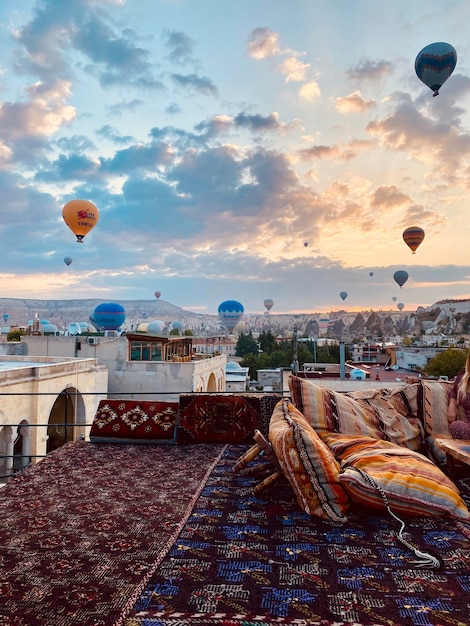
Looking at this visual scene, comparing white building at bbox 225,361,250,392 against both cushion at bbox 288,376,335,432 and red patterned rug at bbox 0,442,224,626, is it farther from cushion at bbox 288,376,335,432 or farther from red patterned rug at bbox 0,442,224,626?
red patterned rug at bbox 0,442,224,626

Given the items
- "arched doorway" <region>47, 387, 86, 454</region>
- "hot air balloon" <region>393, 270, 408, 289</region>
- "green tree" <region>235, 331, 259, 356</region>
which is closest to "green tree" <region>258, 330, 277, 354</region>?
"green tree" <region>235, 331, 259, 356</region>

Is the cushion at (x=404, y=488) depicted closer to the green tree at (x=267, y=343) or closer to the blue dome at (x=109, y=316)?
the blue dome at (x=109, y=316)

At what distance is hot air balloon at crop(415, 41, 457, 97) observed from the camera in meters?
11.4

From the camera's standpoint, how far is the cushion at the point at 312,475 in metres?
1.93

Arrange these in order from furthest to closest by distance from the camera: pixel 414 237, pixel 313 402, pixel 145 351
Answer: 1. pixel 414 237
2. pixel 145 351
3. pixel 313 402

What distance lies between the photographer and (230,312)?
2861 centimetres

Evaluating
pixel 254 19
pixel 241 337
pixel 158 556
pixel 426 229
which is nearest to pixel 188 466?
pixel 158 556

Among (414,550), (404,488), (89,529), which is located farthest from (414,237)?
(89,529)

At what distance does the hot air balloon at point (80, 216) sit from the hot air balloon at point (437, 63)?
12171 millimetres

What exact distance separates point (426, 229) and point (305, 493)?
61.8 feet

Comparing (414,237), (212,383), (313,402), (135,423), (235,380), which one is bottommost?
(235,380)

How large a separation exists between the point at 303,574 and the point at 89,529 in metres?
0.95

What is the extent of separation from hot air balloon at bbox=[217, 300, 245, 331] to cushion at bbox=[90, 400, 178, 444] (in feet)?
81.3

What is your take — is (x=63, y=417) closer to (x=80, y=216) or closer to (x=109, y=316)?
(x=80, y=216)
